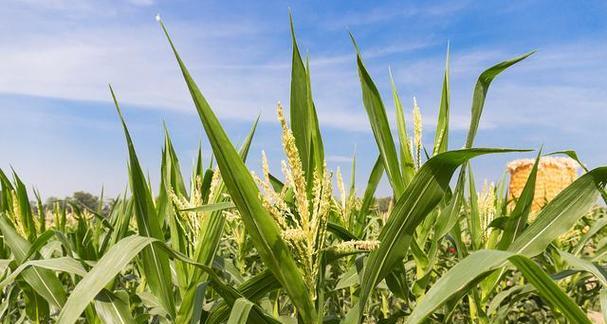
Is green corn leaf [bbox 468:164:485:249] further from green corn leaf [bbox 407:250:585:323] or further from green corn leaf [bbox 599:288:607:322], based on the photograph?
green corn leaf [bbox 407:250:585:323]

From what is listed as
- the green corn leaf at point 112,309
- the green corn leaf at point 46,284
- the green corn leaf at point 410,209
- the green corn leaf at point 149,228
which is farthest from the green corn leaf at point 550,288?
the green corn leaf at point 46,284

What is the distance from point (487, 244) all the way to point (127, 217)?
118 cm

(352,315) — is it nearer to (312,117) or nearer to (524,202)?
(312,117)

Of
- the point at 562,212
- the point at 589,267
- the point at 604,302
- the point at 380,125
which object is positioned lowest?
the point at 604,302

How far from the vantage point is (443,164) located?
1129 mm

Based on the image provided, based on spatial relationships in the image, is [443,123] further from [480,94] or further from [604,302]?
[604,302]

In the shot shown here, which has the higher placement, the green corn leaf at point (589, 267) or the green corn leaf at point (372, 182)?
the green corn leaf at point (372, 182)

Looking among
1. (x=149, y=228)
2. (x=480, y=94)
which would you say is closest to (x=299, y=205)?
(x=149, y=228)

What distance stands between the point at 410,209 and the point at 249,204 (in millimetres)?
333

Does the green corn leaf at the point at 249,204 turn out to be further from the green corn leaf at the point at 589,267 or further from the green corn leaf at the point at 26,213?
the green corn leaf at the point at 26,213

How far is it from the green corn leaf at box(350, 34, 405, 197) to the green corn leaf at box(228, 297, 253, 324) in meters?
0.55

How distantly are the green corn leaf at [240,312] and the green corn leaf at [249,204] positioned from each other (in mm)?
90

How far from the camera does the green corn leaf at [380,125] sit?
1.49m

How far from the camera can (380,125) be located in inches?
59.2
